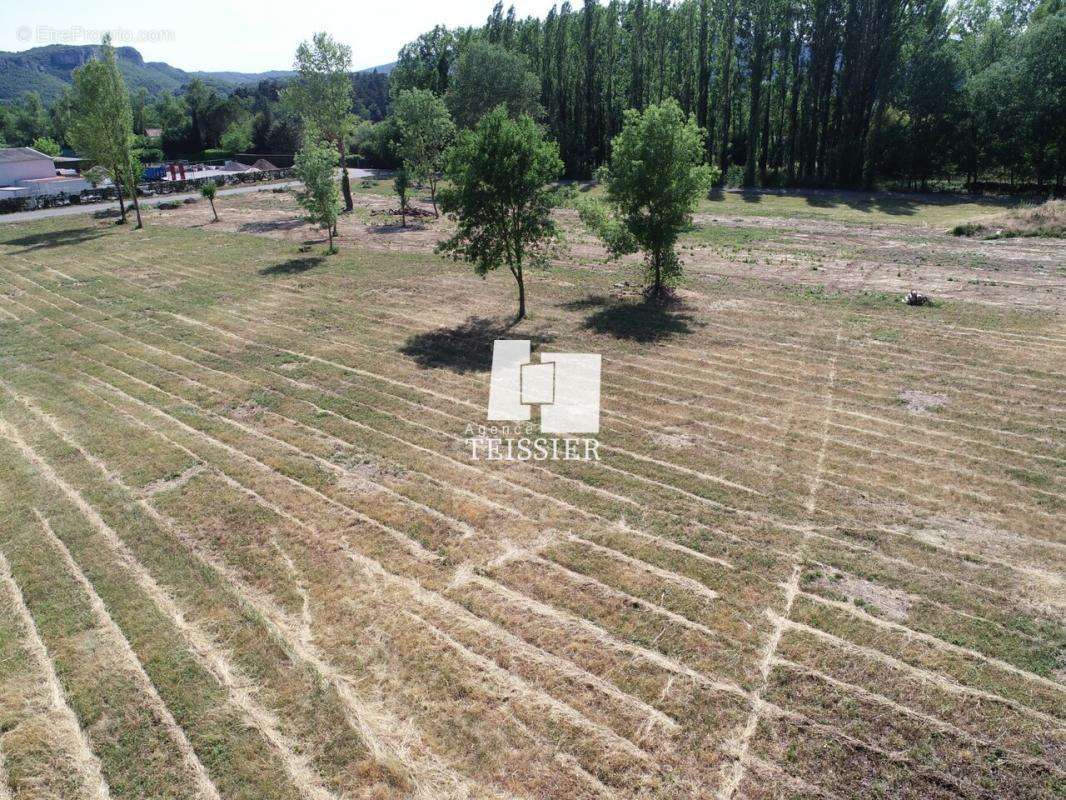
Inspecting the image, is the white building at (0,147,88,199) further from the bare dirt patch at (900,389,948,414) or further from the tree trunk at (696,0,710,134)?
the bare dirt patch at (900,389,948,414)

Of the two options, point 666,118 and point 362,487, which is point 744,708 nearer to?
point 362,487

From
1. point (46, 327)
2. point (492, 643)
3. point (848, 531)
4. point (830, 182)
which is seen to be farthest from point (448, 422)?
point (830, 182)

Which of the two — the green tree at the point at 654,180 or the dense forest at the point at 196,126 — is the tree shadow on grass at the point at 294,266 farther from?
the dense forest at the point at 196,126

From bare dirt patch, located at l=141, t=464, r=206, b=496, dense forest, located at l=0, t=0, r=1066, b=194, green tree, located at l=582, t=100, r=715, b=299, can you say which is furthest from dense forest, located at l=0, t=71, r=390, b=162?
bare dirt patch, located at l=141, t=464, r=206, b=496

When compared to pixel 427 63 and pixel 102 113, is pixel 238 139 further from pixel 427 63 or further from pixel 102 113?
pixel 102 113

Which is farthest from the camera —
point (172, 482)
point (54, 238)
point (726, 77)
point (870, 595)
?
point (726, 77)

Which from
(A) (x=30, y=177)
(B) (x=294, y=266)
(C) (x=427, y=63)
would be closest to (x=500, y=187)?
(B) (x=294, y=266)
